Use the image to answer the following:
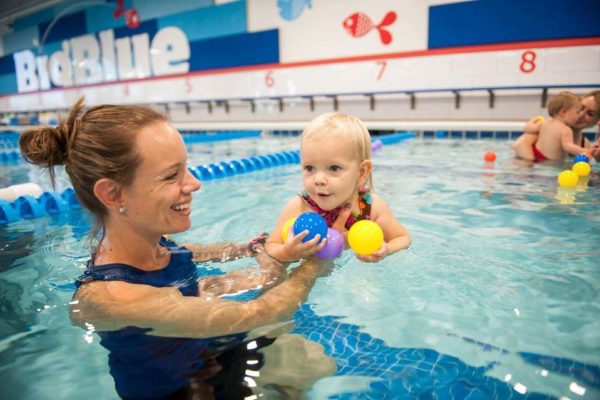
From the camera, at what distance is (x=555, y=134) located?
518cm

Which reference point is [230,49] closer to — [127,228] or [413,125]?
[413,125]

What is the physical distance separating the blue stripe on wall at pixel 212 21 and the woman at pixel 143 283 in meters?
11.3

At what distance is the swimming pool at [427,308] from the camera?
54.2 inches

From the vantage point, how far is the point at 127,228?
1.59m

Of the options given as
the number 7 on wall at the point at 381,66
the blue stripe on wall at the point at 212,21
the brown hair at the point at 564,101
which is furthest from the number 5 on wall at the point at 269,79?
the brown hair at the point at 564,101

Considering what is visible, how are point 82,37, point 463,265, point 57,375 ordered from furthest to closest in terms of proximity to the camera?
point 82,37
point 463,265
point 57,375

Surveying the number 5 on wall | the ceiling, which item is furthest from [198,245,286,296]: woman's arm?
the ceiling

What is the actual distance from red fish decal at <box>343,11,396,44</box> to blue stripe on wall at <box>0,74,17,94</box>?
15.3 metres

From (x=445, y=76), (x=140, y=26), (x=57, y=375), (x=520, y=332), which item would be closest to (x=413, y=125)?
(x=445, y=76)

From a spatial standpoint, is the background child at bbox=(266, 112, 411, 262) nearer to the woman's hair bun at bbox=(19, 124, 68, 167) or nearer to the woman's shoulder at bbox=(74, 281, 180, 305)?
the woman's shoulder at bbox=(74, 281, 180, 305)

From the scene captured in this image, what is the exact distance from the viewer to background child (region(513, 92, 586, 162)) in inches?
198

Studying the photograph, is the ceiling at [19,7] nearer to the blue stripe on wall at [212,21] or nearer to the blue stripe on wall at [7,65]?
the blue stripe on wall at [7,65]

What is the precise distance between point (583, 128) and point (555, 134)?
40 centimetres

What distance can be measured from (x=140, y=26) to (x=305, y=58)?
624 cm
